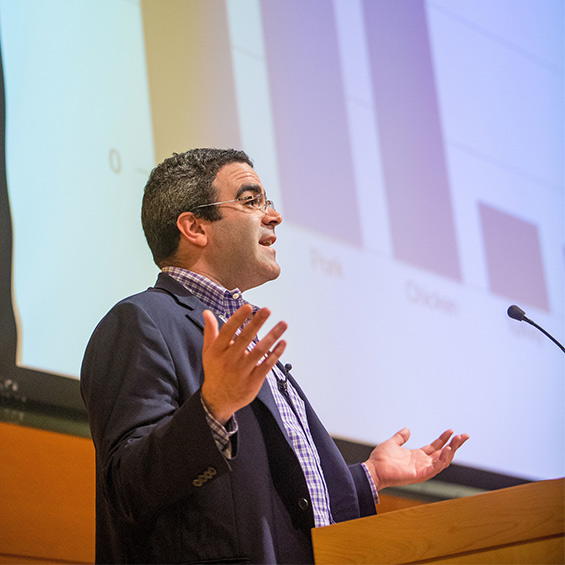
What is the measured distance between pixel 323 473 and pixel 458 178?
2.18m

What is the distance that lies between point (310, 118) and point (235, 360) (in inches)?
78.0

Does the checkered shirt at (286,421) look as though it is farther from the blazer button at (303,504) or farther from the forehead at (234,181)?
the forehead at (234,181)

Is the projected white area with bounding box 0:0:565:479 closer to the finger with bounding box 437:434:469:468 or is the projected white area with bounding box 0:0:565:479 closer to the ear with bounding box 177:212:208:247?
the ear with bounding box 177:212:208:247

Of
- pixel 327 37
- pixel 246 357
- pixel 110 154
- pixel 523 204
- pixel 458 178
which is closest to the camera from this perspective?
pixel 246 357

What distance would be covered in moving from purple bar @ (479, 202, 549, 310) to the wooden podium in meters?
2.49

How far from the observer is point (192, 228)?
1915mm

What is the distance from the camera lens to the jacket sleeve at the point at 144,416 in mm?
1237


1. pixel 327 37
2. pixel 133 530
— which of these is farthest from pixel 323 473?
pixel 327 37

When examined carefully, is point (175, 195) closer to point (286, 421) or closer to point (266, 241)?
point (266, 241)

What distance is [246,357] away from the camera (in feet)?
3.90

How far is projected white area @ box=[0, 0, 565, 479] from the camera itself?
2141 mm

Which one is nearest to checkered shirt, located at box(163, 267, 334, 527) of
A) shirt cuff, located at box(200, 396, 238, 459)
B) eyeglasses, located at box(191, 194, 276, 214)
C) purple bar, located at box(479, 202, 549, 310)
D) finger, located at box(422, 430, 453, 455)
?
shirt cuff, located at box(200, 396, 238, 459)

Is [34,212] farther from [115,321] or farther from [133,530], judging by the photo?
[133,530]

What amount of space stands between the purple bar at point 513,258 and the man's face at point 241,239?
1.83 m
